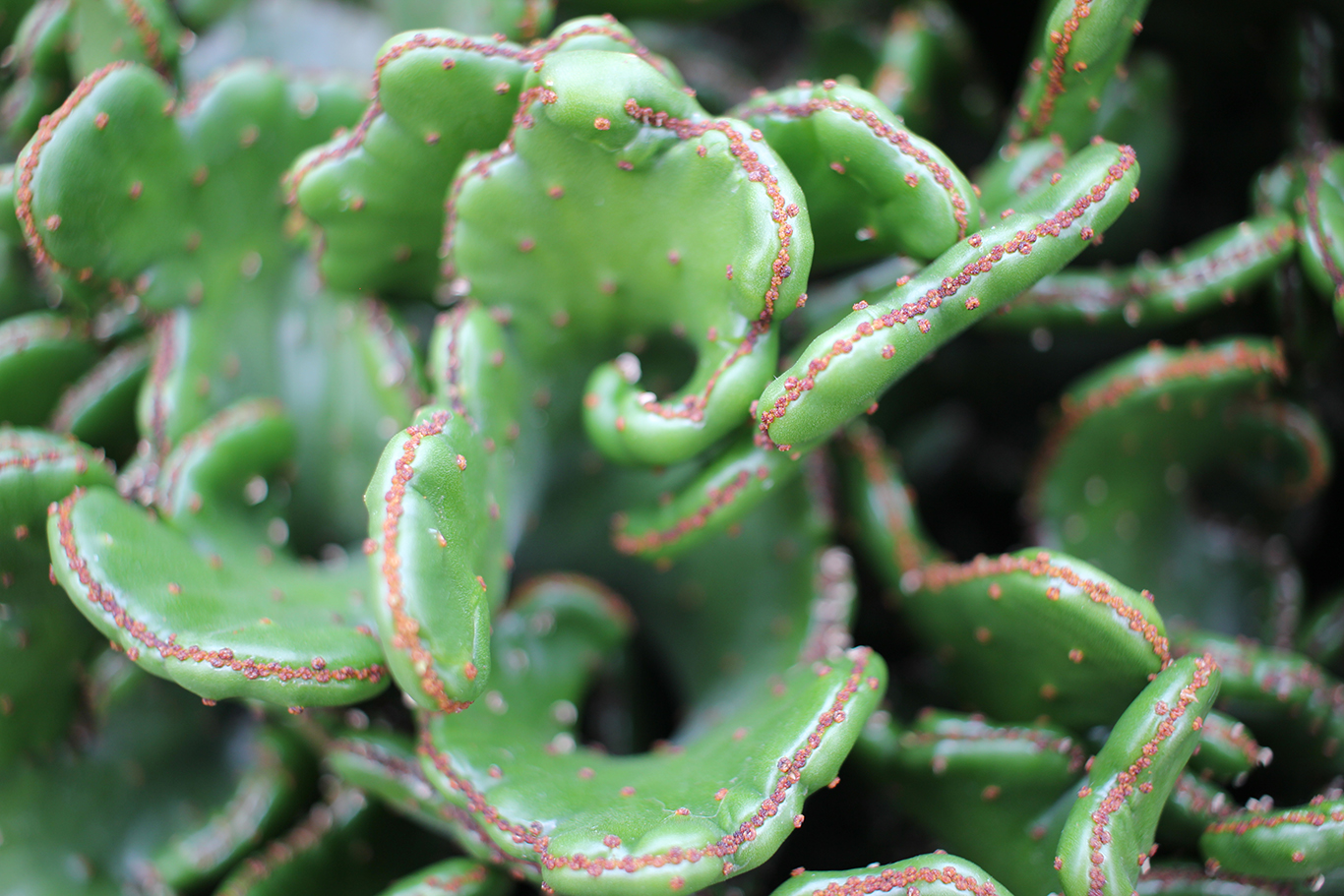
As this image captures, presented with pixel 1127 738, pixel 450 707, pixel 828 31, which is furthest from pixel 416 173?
pixel 1127 738

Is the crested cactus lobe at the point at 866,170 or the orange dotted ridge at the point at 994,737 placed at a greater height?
the crested cactus lobe at the point at 866,170

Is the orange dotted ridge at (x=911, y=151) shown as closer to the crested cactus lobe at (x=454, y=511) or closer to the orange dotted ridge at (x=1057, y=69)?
the orange dotted ridge at (x=1057, y=69)

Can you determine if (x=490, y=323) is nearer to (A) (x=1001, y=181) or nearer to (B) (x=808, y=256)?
(B) (x=808, y=256)

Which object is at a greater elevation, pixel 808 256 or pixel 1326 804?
pixel 808 256

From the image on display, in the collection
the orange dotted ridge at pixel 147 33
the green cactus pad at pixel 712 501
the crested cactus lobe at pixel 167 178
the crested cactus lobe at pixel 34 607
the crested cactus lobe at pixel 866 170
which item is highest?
the crested cactus lobe at pixel 866 170

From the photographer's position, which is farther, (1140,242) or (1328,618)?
(1140,242)

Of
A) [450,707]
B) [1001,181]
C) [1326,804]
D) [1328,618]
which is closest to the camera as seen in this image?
[450,707]

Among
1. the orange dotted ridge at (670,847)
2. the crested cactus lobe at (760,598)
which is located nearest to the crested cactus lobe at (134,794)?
the orange dotted ridge at (670,847)
